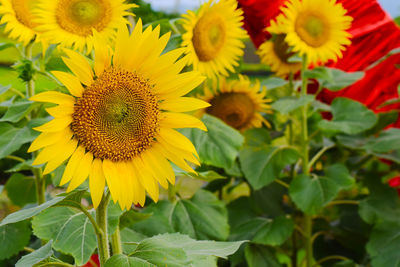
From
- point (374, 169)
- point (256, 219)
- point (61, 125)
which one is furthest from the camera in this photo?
point (374, 169)

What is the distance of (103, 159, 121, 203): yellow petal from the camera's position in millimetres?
475

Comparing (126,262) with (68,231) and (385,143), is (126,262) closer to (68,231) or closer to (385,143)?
(68,231)

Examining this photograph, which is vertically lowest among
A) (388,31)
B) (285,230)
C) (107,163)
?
(285,230)

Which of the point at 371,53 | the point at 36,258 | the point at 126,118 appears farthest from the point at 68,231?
the point at 371,53

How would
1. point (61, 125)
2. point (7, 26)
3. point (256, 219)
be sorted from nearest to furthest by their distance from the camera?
point (61, 125), point (7, 26), point (256, 219)

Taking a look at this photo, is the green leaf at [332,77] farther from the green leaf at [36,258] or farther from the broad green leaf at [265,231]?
the green leaf at [36,258]

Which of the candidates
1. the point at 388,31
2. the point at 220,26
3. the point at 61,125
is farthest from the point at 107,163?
the point at 388,31

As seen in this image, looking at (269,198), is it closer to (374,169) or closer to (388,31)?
(374,169)

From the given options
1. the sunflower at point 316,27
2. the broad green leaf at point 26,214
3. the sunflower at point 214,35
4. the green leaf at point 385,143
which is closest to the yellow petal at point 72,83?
the broad green leaf at point 26,214

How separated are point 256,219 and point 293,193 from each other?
15cm

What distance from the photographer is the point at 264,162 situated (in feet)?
3.79

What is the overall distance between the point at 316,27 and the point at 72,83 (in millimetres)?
663

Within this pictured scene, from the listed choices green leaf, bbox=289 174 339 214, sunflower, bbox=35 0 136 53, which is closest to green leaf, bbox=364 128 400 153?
green leaf, bbox=289 174 339 214

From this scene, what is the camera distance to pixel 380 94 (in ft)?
5.14
